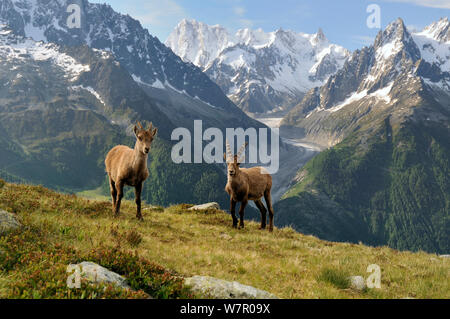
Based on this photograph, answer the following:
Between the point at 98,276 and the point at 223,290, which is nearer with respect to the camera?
the point at 98,276

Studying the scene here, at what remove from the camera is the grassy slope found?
7.50 metres

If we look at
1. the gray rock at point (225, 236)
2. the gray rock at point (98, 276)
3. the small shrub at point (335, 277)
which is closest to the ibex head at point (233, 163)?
the gray rock at point (225, 236)

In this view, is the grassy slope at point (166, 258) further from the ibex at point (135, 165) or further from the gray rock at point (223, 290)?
the ibex at point (135, 165)

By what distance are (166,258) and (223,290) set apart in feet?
13.3

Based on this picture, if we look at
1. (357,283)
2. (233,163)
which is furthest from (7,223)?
(233,163)

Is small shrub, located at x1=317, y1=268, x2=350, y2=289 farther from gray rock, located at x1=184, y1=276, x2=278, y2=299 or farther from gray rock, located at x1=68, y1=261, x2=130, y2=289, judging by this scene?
gray rock, located at x1=68, y1=261, x2=130, y2=289

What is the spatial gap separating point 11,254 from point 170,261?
452cm

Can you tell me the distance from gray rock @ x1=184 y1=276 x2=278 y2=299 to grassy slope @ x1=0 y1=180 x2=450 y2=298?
391 mm

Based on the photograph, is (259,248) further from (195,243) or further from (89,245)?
(89,245)

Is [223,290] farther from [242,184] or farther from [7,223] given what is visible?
[242,184]

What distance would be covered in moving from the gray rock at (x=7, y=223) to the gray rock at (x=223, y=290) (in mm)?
5616

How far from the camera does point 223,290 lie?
742 centimetres

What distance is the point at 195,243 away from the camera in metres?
13.9
